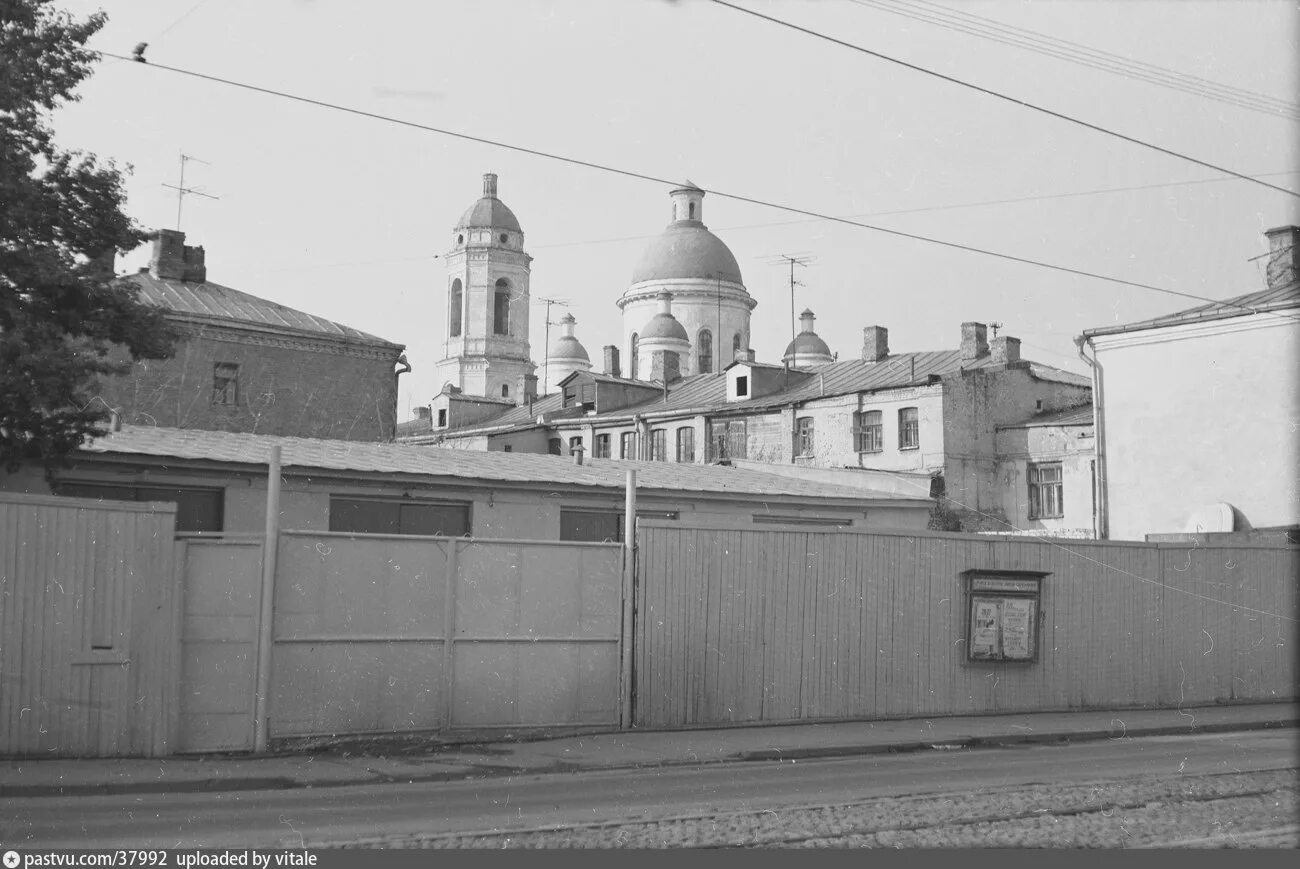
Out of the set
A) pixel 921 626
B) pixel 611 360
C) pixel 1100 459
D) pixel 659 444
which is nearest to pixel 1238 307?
pixel 1100 459

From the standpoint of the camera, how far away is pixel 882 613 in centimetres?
1903

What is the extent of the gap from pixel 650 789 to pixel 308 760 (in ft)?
13.0

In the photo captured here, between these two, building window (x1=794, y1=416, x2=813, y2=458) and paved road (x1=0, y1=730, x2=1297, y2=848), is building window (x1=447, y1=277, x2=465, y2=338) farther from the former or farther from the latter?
paved road (x1=0, y1=730, x2=1297, y2=848)

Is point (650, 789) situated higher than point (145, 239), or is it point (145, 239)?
point (145, 239)

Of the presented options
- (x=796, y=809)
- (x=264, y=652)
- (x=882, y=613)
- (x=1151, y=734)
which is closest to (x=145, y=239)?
(x=264, y=652)

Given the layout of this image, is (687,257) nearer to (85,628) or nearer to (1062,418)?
(1062,418)

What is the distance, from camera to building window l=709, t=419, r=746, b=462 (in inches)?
2293

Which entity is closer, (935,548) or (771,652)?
(771,652)

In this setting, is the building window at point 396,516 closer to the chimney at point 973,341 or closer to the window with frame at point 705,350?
the chimney at point 973,341

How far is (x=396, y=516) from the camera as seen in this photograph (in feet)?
71.4

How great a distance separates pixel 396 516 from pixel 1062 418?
36.2 m

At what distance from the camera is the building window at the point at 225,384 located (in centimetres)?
3762

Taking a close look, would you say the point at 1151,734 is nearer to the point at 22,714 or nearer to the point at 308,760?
the point at 308,760

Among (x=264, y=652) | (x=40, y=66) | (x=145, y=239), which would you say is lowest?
(x=264, y=652)
